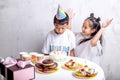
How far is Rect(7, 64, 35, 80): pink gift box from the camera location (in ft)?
4.72

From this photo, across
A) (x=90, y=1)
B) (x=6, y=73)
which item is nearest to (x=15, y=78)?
(x=6, y=73)

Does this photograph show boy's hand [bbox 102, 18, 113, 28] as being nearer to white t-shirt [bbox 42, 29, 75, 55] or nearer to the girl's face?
the girl's face

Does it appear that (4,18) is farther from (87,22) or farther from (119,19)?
(119,19)

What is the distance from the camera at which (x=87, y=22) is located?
233cm

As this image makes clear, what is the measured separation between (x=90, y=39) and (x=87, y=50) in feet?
0.38

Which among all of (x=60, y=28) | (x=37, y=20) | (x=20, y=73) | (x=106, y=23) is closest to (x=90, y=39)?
(x=106, y=23)

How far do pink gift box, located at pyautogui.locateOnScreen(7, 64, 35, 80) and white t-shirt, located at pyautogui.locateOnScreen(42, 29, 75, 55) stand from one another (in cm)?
84

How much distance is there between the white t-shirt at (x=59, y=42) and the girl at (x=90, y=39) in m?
0.11

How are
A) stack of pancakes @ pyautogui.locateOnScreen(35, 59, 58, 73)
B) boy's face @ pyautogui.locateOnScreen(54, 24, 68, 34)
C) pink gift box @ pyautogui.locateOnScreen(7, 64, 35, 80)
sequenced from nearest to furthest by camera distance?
pink gift box @ pyautogui.locateOnScreen(7, 64, 35, 80), stack of pancakes @ pyautogui.locateOnScreen(35, 59, 58, 73), boy's face @ pyautogui.locateOnScreen(54, 24, 68, 34)

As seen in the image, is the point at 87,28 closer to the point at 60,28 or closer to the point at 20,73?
the point at 60,28

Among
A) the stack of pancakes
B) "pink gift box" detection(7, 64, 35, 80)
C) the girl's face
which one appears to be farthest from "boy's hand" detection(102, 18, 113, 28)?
"pink gift box" detection(7, 64, 35, 80)

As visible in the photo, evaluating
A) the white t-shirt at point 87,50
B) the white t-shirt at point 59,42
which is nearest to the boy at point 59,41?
the white t-shirt at point 59,42

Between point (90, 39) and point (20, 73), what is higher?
point (90, 39)

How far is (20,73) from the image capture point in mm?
1465
